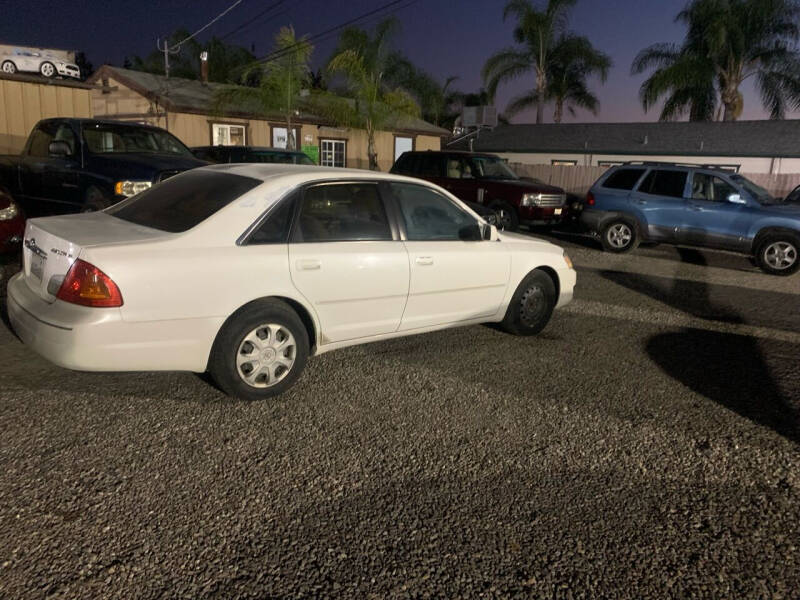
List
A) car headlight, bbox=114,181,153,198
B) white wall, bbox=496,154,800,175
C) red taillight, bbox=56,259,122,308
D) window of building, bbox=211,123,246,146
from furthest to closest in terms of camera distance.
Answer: white wall, bbox=496,154,800,175
window of building, bbox=211,123,246,146
car headlight, bbox=114,181,153,198
red taillight, bbox=56,259,122,308

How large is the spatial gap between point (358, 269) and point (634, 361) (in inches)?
104

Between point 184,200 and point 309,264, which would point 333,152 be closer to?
point 184,200

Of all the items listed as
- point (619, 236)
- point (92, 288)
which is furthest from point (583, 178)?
point (92, 288)

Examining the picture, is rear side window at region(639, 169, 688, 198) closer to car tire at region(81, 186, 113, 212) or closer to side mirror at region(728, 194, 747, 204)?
side mirror at region(728, 194, 747, 204)

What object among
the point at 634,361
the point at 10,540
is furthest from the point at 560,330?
the point at 10,540

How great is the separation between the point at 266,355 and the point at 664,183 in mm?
9771

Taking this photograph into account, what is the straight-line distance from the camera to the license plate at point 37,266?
3917 mm

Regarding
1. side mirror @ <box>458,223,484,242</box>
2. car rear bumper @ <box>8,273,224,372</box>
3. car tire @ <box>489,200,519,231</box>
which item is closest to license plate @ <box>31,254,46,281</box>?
car rear bumper @ <box>8,273,224,372</box>

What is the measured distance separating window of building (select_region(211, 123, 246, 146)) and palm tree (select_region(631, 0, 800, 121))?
20848mm

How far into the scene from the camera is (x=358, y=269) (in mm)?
4484

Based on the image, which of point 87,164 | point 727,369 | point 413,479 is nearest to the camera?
point 413,479

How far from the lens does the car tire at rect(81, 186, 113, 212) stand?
7950 mm

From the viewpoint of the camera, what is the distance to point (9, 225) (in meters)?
6.88

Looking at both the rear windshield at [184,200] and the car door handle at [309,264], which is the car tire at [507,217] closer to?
the rear windshield at [184,200]
